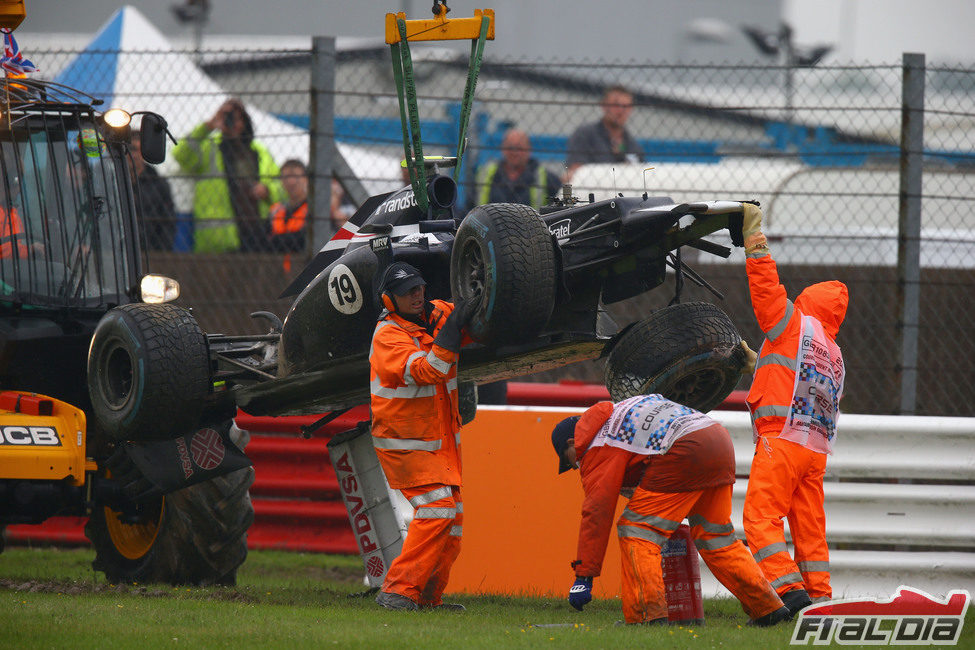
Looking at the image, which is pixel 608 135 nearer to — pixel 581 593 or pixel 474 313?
pixel 474 313

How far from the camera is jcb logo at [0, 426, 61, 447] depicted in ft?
21.2

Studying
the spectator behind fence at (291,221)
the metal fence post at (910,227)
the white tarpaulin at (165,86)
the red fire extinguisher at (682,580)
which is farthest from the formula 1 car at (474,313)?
the white tarpaulin at (165,86)

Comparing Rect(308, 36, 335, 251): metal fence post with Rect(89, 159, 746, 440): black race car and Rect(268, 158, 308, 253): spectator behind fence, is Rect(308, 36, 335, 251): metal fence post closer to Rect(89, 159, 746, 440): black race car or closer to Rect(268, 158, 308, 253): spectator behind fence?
Rect(268, 158, 308, 253): spectator behind fence

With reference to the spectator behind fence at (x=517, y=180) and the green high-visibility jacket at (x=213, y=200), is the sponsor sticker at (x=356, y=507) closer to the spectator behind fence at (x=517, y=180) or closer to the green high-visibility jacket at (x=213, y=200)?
the spectator behind fence at (x=517, y=180)

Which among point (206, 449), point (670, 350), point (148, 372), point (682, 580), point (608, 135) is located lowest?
point (682, 580)

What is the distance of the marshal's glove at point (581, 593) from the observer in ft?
18.8

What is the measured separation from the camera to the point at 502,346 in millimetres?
Result: 5805

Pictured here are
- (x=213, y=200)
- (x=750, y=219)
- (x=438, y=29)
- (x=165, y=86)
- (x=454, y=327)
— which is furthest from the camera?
(x=165, y=86)

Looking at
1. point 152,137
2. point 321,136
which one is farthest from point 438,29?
point 321,136

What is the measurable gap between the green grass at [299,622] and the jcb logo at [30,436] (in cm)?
77

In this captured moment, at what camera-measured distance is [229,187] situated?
31.6ft

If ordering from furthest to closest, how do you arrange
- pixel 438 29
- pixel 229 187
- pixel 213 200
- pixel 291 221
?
pixel 213 200 → pixel 229 187 → pixel 291 221 → pixel 438 29

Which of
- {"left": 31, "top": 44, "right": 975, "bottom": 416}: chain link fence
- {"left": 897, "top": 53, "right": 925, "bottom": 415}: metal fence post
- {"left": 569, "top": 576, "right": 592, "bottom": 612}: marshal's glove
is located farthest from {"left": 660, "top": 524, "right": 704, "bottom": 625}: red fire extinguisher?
{"left": 897, "top": 53, "right": 925, "bottom": 415}: metal fence post

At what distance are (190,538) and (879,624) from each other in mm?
3840
